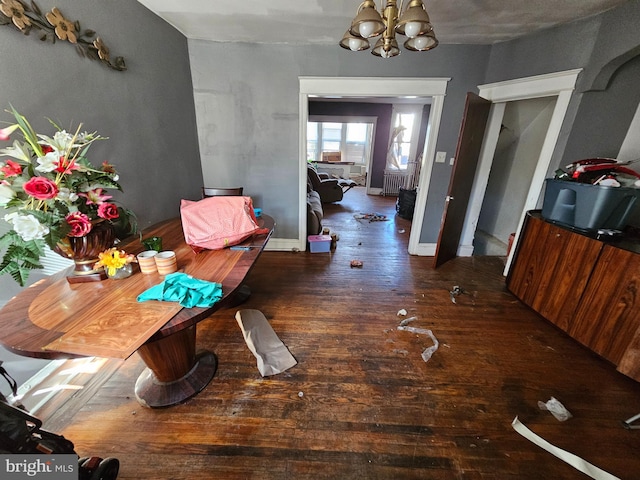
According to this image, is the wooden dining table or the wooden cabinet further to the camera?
the wooden cabinet

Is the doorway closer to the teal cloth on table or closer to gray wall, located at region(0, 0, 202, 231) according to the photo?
the teal cloth on table

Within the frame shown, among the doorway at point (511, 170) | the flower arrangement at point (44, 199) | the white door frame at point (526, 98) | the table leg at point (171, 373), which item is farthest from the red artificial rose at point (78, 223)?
the doorway at point (511, 170)

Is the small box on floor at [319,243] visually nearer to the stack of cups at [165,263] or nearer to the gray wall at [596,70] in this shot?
the stack of cups at [165,263]

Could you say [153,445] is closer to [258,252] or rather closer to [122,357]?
[122,357]

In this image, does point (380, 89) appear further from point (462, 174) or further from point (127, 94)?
point (127, 94)

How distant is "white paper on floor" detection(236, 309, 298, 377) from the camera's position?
163 centimetres

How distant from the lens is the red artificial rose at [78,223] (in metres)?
1.01

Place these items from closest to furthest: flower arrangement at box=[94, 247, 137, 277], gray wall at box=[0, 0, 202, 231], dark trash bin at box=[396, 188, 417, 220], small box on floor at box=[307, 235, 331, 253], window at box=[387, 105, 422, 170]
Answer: flower arrangement at box=[94, 247, 137, 277] → gray wall at box=[0, 0, 202, 231] → small box on floor at box=[307, 235, 331, 253] → dark trash bin at box=[396, 188, 417, 220] → window at box=[387, 105, 422, 170]

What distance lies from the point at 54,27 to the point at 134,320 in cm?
174

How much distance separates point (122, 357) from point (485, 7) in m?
2.97

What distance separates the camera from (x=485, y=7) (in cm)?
185

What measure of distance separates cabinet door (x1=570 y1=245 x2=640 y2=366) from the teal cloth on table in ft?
7.75

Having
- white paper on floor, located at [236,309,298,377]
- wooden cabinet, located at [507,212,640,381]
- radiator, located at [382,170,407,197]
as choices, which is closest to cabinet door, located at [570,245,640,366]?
wooden cabinet, located at [507,212,640,381]

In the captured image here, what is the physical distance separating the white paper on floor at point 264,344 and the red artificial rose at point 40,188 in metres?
1.33
